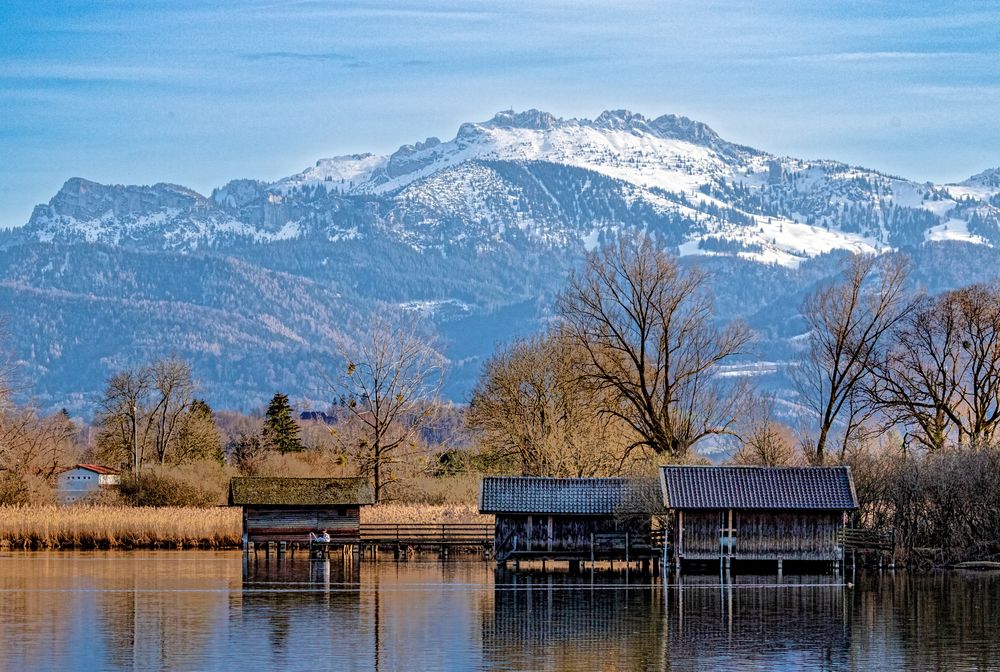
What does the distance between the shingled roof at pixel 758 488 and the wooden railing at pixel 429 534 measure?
1242cm

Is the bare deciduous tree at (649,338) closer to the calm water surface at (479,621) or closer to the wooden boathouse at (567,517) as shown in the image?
the wooden boathouse at (567,517)

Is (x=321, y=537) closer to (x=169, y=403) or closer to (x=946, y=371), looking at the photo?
(x=946, y=371)

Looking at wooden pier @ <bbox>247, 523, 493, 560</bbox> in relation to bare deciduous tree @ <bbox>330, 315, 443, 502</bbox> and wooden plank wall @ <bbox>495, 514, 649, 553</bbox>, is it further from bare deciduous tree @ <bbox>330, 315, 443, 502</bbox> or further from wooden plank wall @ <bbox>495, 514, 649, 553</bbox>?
bare deciduous tree @ <bbox>330, 315, 443, 502</bbox>

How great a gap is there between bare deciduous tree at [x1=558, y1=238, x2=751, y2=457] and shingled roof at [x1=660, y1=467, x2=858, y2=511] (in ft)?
38.7

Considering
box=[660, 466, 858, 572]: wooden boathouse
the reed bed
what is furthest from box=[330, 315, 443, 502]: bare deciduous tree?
box=[660, 466, 858, 572]: wooden boathouse

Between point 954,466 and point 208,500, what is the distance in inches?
1589

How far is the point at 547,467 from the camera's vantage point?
7969cm

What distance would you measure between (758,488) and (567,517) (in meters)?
7.33

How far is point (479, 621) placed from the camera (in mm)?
44156

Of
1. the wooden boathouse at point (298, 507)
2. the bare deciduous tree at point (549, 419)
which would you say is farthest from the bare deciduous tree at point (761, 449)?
the wooden boathouse at point (298, 507)

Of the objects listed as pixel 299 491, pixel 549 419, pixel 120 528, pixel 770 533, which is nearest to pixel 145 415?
pixel 120 528

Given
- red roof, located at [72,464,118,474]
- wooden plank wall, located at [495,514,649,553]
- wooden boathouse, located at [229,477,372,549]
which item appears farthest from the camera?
red roof, located at [72,464,118,474]

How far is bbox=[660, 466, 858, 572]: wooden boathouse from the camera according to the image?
60.5 m

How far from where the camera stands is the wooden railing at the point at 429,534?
71.1 metres
